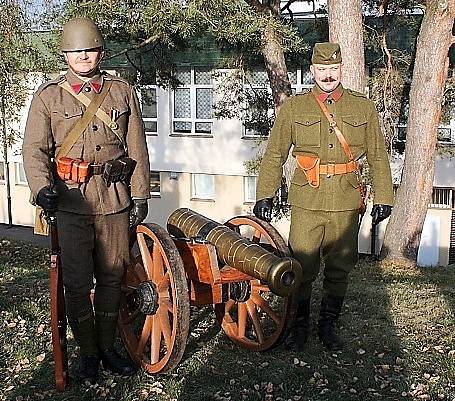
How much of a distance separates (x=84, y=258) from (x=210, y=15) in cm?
555

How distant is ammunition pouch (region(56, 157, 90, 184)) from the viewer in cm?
432

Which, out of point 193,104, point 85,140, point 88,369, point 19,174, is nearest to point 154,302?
point 88,369

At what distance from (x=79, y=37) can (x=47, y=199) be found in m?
→ 0.89

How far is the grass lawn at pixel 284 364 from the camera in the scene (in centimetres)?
448

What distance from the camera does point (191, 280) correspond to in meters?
4.74

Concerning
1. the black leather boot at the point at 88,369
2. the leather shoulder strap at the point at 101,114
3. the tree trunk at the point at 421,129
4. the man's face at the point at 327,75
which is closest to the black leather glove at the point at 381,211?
the man's face at the point at 327,75

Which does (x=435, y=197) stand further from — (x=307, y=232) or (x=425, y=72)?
(x=307, y=232)

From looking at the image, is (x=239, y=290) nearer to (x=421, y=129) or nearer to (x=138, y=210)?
(x=138, y=210)

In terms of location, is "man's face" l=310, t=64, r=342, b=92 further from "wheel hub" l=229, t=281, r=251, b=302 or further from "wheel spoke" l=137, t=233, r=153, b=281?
"wheel spoke" l=137, t=233, r=153, b=281

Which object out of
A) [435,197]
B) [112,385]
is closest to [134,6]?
[112,385]

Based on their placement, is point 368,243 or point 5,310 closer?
point 5,310

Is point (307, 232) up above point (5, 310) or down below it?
above

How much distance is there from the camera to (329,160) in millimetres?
4871

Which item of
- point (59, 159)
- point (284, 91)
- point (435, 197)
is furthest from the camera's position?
point (435, 197)
